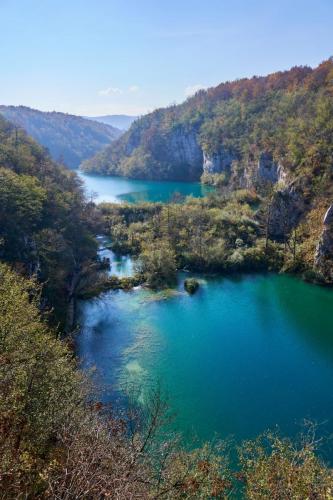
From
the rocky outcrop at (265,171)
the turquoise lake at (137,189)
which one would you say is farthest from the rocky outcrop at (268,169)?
the turquoise lake at (137,189)

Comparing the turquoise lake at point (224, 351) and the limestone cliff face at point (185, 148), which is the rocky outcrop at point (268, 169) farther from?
the limestone cliff face at point (185, 148)

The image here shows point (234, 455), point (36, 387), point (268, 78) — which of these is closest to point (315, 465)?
point (234, 455)

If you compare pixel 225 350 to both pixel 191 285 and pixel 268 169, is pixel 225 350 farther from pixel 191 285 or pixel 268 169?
pixel 268 169

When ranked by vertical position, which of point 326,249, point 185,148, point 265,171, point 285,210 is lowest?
point 326,249

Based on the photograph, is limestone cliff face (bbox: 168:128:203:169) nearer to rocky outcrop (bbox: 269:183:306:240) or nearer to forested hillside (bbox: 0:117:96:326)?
rocky outcrop (bbox: 269:183:306:240)

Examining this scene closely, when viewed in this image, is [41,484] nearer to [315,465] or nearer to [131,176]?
[315,465]

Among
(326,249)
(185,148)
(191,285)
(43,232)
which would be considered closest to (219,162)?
(185,148)
